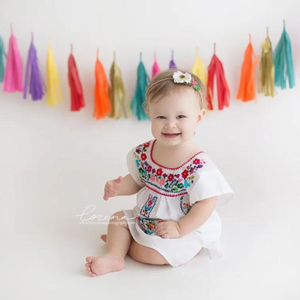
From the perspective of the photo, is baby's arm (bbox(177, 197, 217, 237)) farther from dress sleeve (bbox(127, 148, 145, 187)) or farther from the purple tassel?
the purple tassel

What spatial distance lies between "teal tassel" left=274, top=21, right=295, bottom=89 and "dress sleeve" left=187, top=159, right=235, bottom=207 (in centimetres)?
63

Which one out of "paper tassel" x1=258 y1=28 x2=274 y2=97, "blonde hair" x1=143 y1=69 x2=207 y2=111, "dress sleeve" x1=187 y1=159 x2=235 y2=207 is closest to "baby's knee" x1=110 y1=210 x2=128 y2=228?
"dress sleeve" x1=187 y1=159 x2=235 y2=207

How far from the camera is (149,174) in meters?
1.59

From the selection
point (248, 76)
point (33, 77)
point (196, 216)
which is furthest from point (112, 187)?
point (248, 76)

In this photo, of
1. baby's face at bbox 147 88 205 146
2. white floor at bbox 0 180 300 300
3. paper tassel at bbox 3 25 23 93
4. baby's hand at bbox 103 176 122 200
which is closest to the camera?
white floor at bbox 0 180 300 300

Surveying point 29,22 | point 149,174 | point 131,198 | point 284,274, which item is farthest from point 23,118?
point 284,274

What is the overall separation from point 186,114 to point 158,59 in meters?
0.60

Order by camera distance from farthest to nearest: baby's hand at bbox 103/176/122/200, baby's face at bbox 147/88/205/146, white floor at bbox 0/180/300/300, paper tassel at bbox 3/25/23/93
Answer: paper tassel at bbox 3/25/23/93
baby's hand at bbox 103/176/122/200
baby's face at bbox 147/88/205/146
white floor at bbox 0/180/300/300

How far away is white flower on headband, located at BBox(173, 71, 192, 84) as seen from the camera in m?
1.46

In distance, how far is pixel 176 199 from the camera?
1535mm

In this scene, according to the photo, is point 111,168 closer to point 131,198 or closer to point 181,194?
point 131,198

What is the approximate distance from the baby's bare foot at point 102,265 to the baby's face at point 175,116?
37cm

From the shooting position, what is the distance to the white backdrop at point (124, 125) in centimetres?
194

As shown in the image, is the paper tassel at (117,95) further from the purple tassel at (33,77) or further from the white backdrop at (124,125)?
the purple tassel at (33,77)
